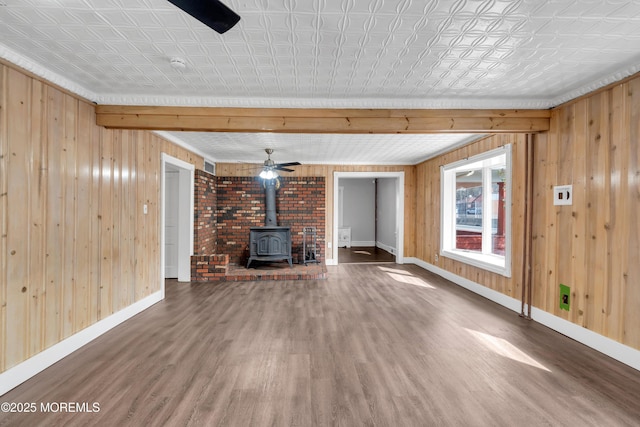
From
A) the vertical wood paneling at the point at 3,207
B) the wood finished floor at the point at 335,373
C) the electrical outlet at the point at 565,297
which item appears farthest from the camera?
the electrical outlet at the point at 565,297

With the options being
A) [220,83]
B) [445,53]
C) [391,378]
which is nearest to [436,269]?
[391,378]

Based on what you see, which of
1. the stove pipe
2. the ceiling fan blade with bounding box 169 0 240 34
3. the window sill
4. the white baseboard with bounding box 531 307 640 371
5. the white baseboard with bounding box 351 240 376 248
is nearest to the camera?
the ceiling fan blade with bounding box 169 0 240 34

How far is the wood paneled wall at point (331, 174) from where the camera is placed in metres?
6.23

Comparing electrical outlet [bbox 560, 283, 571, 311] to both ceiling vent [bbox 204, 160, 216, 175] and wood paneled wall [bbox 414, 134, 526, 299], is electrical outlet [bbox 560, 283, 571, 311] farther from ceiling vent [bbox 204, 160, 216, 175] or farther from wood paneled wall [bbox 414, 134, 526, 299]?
ceiling vent [bbox 204, 160, 216, 175]

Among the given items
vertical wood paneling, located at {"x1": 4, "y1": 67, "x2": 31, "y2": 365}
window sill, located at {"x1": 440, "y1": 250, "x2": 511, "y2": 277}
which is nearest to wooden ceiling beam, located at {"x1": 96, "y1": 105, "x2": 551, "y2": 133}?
vertical wood paneling, located at {"x1": 4, "y1": 67, "x2": 31, "y2": 365}

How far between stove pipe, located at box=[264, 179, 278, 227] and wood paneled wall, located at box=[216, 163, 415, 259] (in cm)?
48

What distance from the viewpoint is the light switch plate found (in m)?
2.81

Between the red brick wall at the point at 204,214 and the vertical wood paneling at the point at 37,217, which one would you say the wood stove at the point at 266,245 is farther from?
the vertical wood paneling at the point at 37,217

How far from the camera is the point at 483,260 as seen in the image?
13.8 ft

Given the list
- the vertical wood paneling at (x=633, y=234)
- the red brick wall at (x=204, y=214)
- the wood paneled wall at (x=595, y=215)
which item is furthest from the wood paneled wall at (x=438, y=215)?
the red brick wall at (x=204, y=214)

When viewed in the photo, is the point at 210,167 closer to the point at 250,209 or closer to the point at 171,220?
the point at 250,209

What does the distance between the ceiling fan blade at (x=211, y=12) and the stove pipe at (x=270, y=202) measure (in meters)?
4.78

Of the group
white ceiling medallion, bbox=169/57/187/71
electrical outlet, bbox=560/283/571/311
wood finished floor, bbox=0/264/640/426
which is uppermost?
white ceiling medallion, bbox=169/57/187/71

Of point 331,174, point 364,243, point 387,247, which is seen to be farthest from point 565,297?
point 364,243
